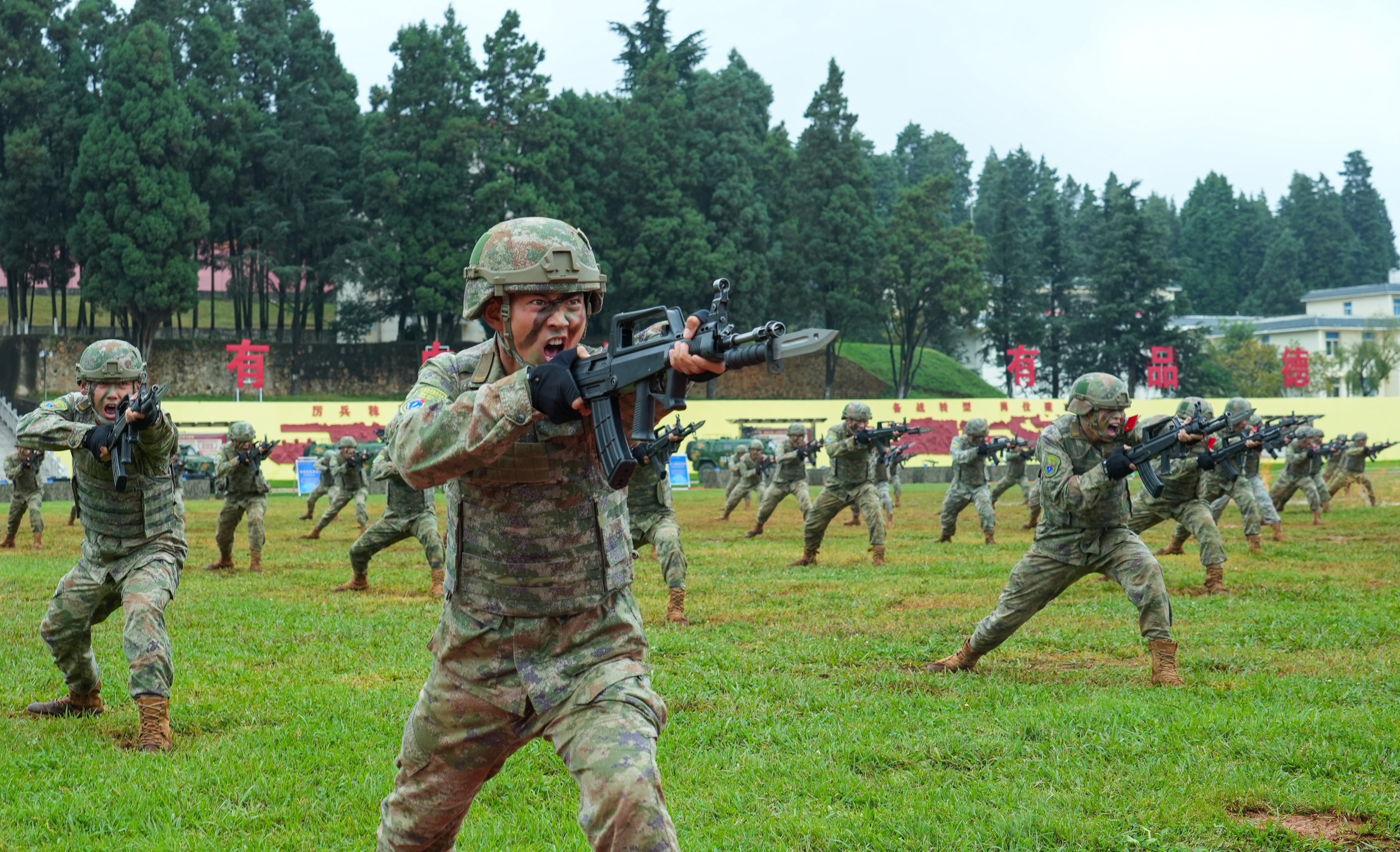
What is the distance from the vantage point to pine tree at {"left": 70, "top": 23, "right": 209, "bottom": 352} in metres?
46.6

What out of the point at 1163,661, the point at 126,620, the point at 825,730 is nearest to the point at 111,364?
Answer: the point at 126,620

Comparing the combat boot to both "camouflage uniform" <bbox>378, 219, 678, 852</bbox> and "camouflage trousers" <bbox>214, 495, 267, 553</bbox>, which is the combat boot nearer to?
"camouflage uniform" <bbox>378, 219, 678, 852</bbox>

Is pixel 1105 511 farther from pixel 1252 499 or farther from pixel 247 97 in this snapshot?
pixel 247 97

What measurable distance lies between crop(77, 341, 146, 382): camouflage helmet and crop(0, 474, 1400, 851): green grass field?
2.11 meters

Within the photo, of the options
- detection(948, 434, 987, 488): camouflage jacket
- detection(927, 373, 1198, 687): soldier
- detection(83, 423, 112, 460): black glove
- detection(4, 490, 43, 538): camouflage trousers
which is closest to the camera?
detection(83, 423, 112, 460): black glove

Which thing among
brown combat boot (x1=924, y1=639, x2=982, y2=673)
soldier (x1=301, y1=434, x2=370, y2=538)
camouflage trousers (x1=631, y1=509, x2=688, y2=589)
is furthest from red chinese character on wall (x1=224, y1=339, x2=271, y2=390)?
brown combat boot (x1=924, y1=639, x2=982, y2=673)

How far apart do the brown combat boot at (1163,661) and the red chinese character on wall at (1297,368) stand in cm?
6427

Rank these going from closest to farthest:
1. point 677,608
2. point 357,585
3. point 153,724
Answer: point 153,724
point 677,608
point 357,585

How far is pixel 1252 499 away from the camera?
16.8 metres

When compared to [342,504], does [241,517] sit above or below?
above

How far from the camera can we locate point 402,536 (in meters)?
13.2

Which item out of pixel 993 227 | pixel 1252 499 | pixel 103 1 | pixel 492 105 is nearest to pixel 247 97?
pixel 103 1

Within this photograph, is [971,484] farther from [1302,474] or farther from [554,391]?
[554,391]

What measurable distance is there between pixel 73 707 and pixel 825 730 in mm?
4708
